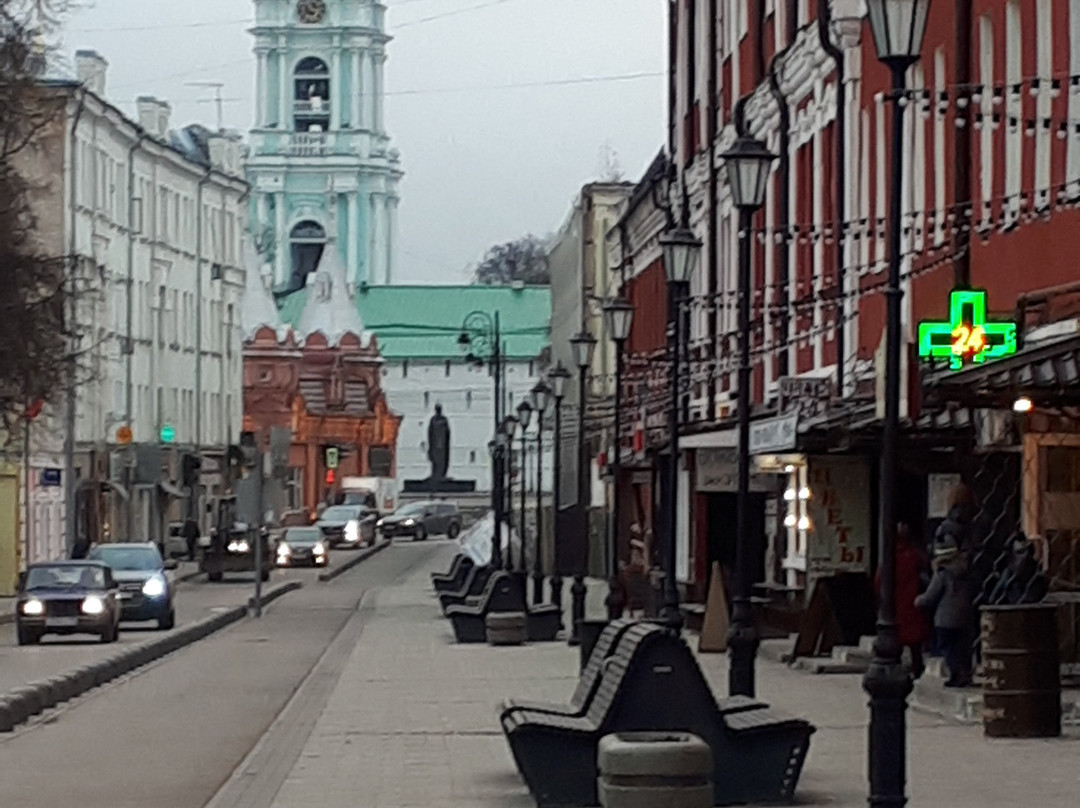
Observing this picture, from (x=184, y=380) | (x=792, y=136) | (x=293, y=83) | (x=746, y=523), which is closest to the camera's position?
(x=746, y=523)

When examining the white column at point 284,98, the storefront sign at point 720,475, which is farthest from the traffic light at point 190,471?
the white column at point 284,98

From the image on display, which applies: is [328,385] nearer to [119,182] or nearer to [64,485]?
[119,182]

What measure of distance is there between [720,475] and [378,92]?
126 metres

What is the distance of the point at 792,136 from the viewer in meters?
40.1

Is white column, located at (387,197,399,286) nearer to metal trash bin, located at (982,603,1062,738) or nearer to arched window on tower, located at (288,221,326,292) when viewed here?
arched window on tower, located at (288,221,326,292)

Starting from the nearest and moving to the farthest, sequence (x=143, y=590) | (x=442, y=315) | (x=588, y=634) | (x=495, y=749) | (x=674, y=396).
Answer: (x=495, y=749)
(x=674, y=396)
(x=588, y=634)
(x=143, y=590)
(x=442, y=315)

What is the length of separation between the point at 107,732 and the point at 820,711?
6111 mm

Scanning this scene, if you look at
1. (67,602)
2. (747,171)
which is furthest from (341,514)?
(747,171)

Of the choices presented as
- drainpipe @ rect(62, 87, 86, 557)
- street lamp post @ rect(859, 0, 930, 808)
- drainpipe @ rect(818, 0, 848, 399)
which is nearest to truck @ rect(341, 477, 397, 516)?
drainpipe @ rect(62, 87, 86, 557)

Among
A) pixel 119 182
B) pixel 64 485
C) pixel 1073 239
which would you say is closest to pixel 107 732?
pixel 1073 239

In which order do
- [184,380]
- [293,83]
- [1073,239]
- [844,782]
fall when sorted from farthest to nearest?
[293,83] → [184,380] → [1073,239] → [844,782]

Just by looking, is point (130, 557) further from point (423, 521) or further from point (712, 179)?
point (423, 521)

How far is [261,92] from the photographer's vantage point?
531ft

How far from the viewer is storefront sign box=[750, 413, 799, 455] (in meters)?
30.2
